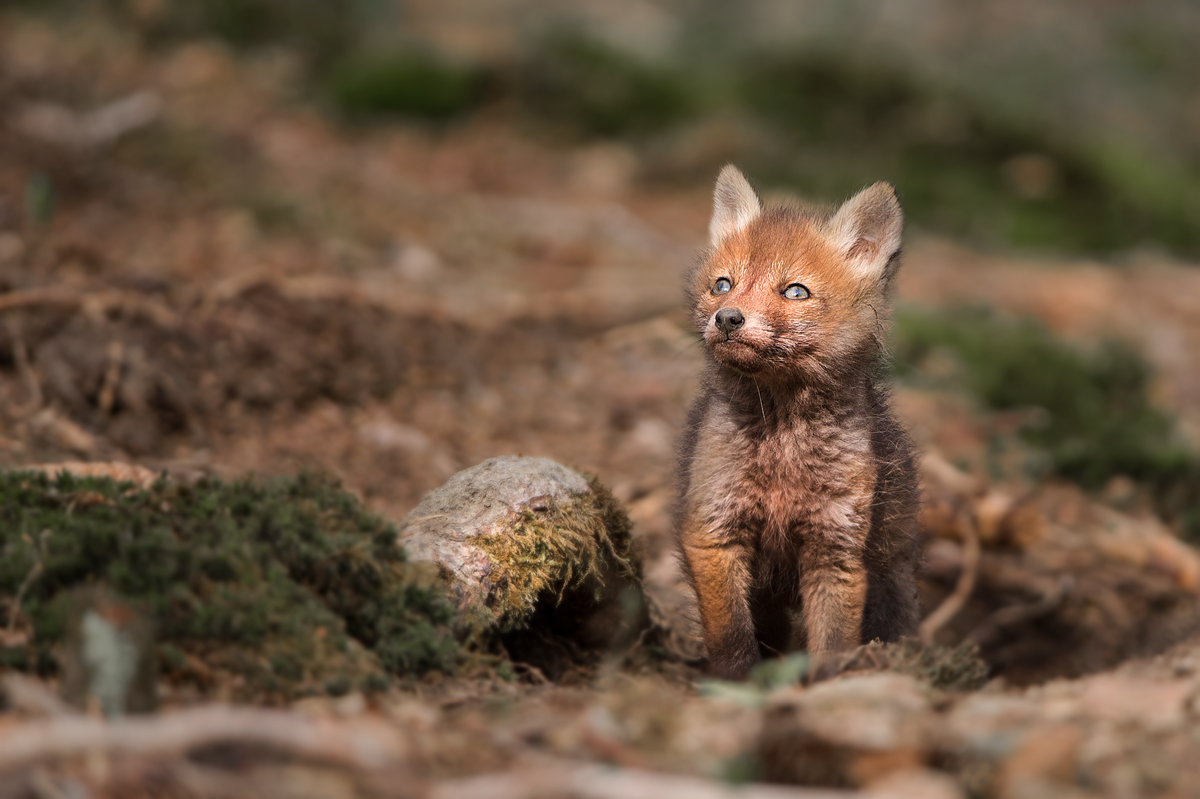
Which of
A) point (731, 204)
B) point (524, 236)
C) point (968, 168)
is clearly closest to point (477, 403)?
point (731, 204)

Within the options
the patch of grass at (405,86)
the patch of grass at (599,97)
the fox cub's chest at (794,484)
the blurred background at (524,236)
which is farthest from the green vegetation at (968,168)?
the fox cub's chest at (794,484)

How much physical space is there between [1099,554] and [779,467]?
136 inches

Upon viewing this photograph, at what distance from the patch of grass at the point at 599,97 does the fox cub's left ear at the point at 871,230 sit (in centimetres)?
948

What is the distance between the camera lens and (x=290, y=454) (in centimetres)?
592

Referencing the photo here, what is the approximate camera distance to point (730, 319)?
4.18 metres

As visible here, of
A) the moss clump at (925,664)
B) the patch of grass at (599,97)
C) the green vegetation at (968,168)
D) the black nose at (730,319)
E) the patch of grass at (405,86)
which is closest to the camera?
the moss clump at (925,664)

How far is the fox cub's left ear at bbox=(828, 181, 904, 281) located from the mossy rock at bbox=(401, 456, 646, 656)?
4.87ft

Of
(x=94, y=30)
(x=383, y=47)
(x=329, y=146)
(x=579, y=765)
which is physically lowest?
(x=579, y=765)

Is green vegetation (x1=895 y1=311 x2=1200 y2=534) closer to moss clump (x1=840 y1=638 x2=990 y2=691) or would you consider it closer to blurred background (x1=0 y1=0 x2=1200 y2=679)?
blurred background (x1=0 y1=0 x2=1200 y2=679)

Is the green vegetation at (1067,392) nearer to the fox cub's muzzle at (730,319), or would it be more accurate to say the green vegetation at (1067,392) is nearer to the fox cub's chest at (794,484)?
the fox cub's chest at (794,484)

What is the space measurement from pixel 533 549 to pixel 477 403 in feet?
10.7

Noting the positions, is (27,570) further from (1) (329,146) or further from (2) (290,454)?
(1) (329,146)

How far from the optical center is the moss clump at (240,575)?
2881mm

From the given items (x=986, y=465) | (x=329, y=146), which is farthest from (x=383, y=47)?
(x=986, y=465)
